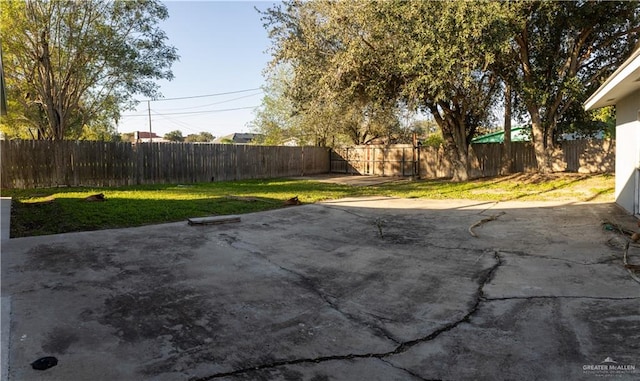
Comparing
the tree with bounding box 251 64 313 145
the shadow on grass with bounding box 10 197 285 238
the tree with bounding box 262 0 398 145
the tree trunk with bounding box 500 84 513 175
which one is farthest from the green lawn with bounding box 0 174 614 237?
the tree with bounding box 251 64 313 145

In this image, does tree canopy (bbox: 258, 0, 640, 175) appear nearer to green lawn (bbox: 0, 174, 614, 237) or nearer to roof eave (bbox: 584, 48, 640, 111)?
green lawn (bbox: 0, 174, 614, 237)

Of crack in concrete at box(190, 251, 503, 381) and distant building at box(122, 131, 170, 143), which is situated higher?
distant building at box(122, 131, 170, 143)

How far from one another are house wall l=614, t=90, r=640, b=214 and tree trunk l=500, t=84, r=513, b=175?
5.68 meters

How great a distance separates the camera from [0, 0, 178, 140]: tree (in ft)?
36.5

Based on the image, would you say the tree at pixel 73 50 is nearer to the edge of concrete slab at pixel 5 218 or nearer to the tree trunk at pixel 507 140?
the edge of concrete slab at pixel 5 218

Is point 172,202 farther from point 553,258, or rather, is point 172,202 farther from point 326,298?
point 553,258

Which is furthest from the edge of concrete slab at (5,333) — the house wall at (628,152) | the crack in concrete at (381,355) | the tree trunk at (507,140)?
the tree trunk at (507,140)

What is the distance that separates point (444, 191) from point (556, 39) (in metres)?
6.46

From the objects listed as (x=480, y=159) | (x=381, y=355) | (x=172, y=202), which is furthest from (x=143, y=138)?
(x=381, y=355)

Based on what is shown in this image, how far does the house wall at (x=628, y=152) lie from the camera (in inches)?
283

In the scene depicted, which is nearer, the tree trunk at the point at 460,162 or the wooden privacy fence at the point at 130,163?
the wooden privacy fence at the point at 130,163

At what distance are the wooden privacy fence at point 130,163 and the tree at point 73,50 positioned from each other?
2.92 ft

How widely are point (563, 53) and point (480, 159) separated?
5.26 meters

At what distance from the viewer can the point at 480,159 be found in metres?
17.3
